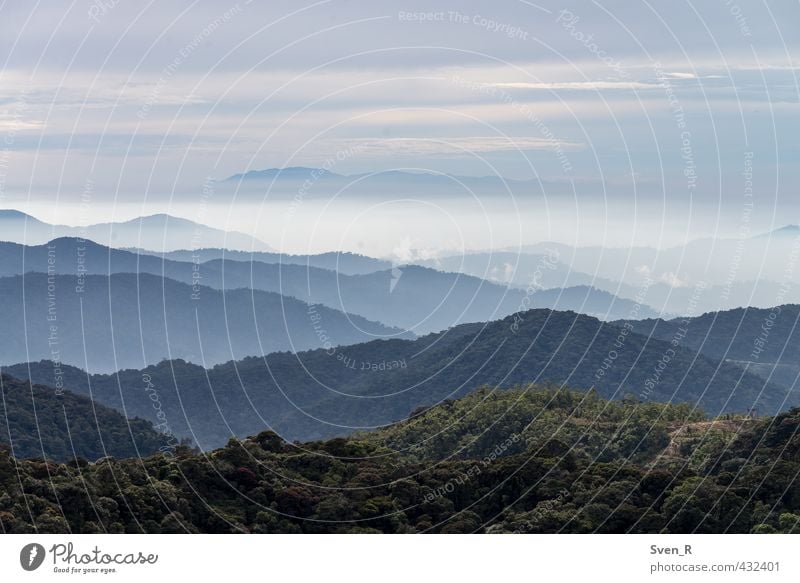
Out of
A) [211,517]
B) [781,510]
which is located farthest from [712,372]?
[211,517]

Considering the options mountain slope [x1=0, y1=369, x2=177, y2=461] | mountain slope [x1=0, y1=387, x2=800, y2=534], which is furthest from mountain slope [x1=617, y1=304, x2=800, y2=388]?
mountain slope [x1=0, y1=387, x2=800, y2=534]

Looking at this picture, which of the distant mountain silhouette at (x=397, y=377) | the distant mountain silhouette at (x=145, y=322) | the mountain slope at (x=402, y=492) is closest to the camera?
the mountain slope at (x=402, y=492)

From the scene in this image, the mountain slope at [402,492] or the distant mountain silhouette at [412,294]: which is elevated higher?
the distant mountain silhouette at [412,294]

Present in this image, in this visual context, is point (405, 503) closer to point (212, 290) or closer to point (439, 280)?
point (439, 280)

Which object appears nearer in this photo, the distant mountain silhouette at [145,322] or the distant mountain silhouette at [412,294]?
the distant mountain silhouette at [412,294]
